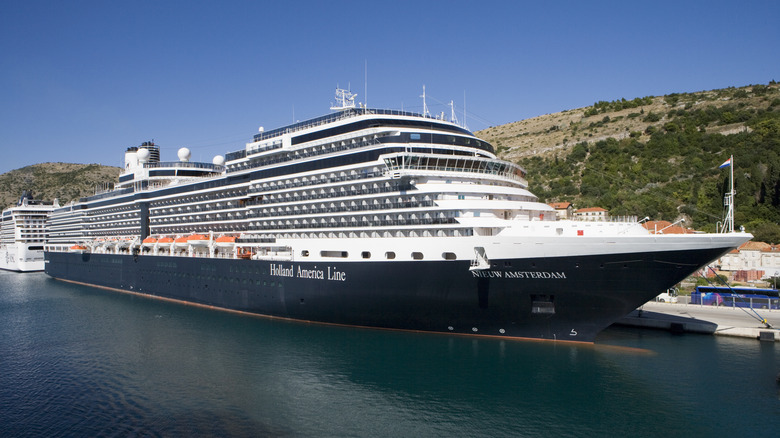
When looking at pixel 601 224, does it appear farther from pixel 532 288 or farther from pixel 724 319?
pixel 724 319

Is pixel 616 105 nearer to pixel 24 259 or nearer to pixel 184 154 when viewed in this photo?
pixel 184 154

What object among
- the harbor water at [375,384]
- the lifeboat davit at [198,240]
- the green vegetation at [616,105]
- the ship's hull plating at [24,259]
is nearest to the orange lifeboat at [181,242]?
the lifeboat davit at [198,240]

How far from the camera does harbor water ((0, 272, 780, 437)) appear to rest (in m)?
16.1

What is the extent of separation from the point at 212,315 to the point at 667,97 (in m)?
104

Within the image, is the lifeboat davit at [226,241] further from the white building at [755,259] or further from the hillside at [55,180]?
the hillside at [55,180]

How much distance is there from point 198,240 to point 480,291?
24265 millimetres

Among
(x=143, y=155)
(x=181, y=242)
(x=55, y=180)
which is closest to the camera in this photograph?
(x=181, y=242)

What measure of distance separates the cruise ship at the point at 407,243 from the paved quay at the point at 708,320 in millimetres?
8595

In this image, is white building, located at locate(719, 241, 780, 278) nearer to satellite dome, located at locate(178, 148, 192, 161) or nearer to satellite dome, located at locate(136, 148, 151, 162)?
satellite dome, located at locate(178, 148, 192, 161)


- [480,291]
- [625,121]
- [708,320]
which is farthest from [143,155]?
[625,121]

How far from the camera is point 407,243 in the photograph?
969 inches

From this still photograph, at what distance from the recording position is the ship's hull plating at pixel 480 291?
2145 cm

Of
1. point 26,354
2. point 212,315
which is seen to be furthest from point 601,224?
point 26,354

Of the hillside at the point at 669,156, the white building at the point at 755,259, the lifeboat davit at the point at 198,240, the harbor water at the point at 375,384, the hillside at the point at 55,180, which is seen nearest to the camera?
the harbor water at the point at 375,384
